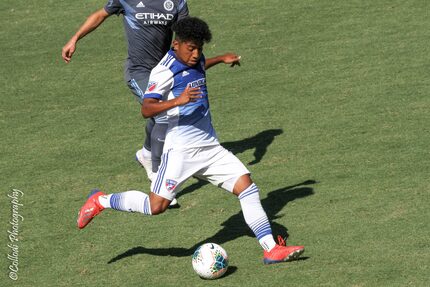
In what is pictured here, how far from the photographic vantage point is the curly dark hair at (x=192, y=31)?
9773 mm

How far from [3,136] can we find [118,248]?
14.8 feet

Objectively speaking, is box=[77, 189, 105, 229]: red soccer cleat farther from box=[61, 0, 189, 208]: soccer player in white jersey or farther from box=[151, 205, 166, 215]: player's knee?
box=[61, 0, 189, 208]: soccer player in white jersey

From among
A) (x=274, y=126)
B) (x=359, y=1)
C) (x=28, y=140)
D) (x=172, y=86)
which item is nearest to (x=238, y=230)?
(x=172, y=86)

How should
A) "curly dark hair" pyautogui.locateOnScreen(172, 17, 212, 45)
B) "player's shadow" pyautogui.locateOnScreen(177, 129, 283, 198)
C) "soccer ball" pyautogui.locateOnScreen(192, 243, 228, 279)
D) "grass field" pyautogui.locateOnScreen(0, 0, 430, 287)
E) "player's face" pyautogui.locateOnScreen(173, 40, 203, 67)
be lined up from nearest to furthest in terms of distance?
"soccer ball" pyautogui.locateOnScreen(192, 243, 228, 279), "curly dark hair" pyautogui.locateOnScreen(172, 17, 212, 45), "player's face" pyautogui.locateOnScreen(173, 40, 203, 67), "grass field" pyautogui.locateOnScreen(0, 0, 430, 287), "player's shadow" pyautogui.locateOnScreen(177, 129, 283, 198)

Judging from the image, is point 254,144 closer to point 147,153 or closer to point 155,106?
point 147,153

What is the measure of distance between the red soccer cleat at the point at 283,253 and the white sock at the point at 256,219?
0.07 meters

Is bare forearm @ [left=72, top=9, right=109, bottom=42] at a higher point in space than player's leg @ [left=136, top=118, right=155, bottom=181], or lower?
higher

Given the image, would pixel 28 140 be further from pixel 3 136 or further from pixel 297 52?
pixel 297 52

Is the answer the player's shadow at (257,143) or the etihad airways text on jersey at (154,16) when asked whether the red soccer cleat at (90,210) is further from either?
the player's shadow at (257,143)

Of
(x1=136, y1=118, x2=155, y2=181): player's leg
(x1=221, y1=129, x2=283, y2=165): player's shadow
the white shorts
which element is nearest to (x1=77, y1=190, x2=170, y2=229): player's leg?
the white shorts

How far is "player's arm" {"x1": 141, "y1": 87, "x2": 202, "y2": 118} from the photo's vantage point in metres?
9.38

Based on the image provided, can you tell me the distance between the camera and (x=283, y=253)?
983cm

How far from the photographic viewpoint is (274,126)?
46.4 ft

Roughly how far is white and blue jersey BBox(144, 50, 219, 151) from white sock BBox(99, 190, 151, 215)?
0.62 m
